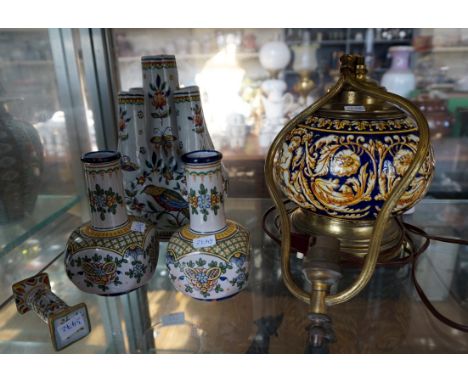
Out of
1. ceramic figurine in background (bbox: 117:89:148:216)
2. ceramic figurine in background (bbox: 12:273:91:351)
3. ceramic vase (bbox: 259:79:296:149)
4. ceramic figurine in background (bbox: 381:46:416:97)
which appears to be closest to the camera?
ceramic figurine in background (bbox: 12:273:91:351)

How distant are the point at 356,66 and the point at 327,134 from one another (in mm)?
96

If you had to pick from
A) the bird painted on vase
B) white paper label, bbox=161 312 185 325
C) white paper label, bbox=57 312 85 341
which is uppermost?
the bird painted on vase

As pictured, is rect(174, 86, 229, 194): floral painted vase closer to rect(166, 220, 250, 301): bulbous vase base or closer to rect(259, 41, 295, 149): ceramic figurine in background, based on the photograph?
rect(166, 220, 250, 301): bulbous vase base

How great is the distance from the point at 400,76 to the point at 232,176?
566 millimetres

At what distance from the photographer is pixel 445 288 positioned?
53 cm

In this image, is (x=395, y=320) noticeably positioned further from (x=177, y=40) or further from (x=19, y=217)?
(x=177, y=40)

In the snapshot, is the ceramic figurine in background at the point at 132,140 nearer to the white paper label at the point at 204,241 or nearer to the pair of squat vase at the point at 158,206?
the pair of squat vase at the point at 158,206

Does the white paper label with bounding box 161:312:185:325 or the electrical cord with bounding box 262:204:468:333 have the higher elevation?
the electrical cord with bounding box 262:204:468:333

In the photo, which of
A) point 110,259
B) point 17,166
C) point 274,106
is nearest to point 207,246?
point 110,259

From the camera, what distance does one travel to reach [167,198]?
56cm

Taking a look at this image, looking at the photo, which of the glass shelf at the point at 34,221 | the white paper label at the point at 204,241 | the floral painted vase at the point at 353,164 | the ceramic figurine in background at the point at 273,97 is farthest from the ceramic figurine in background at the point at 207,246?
the ceramic figurine in background at the point at 273,97

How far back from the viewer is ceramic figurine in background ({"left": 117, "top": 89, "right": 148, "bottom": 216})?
0.54m

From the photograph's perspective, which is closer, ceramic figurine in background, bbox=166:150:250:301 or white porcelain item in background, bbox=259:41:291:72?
ceramic figurine in background, bbox=166:150:250:301

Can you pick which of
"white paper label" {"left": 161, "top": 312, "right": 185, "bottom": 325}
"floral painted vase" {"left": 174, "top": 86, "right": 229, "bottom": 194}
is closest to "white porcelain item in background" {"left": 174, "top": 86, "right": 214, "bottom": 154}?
"floral painted vase" {"left": 174, "top": 86, "right": 229, "bottom": 194}
